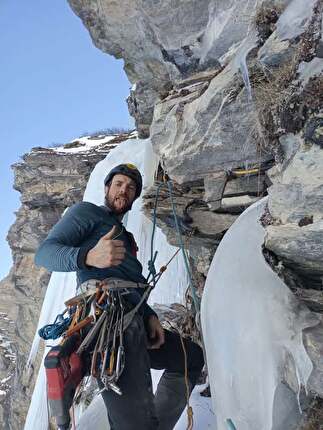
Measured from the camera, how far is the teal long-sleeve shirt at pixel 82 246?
2191mm

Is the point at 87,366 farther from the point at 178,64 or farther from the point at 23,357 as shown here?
the point at 23,357

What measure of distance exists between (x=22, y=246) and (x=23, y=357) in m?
4.77

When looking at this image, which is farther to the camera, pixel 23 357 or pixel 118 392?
pixel 23 357

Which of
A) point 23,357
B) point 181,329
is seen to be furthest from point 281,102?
point 23,357

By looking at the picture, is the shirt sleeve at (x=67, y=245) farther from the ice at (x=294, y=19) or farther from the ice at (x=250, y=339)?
the ice at (x=294, y=19)

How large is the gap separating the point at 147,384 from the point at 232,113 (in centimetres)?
218

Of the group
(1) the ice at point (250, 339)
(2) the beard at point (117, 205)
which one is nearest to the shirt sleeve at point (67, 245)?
(2) the beard at point (117, 205)

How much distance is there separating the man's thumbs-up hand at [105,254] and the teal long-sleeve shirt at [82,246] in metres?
0.05

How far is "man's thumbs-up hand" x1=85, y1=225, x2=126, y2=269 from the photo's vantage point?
2.12 m

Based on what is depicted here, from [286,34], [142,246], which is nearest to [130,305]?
[286,34]

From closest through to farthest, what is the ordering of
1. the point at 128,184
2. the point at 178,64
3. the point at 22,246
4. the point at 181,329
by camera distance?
1. the point at 128,184
2. the point at 181,329
3. the point at 178,64
4. the point at 22,246

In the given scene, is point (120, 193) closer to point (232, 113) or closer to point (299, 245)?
point (232, 113)

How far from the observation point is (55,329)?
2373mm

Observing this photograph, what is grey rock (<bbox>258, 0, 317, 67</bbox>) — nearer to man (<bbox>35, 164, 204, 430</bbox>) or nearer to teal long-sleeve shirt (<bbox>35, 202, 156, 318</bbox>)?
man (<bbox>35, 164, 204, 430</bbox>)
